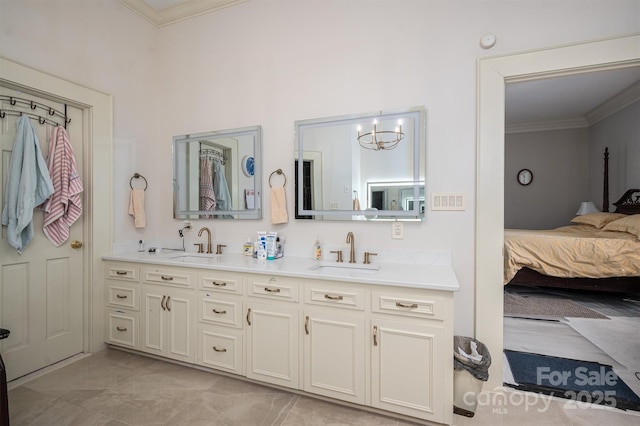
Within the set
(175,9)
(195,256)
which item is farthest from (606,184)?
(175,9)

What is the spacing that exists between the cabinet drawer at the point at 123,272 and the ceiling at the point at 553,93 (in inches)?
94.9

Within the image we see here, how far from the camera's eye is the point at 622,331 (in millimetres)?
2945

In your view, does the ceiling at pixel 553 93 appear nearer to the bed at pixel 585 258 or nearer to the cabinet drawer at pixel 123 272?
the bed at pixel 585 258

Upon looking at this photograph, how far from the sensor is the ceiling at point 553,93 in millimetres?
2869

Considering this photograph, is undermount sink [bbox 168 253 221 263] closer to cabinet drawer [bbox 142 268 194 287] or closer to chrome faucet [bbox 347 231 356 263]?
cabinet drawer [bbox 142 268 194 287]

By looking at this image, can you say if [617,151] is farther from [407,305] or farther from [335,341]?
[335,341]

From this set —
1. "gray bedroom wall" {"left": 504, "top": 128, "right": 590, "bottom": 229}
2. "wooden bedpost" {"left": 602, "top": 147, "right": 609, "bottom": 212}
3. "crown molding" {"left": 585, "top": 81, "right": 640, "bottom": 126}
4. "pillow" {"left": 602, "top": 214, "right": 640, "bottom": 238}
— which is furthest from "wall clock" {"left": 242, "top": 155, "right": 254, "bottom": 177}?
"wooden bedpost" {"left": 602, "top": 147, "right": 609, "bottom": 212}

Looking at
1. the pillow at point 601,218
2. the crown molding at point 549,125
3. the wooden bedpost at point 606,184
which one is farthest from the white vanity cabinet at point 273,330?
the crown molding at point 549,125

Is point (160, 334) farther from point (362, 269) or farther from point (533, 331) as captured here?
point (533, 331)

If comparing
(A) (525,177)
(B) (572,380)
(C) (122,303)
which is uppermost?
(A) (525,177)

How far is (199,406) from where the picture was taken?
1.86 m

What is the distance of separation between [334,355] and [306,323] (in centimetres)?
25

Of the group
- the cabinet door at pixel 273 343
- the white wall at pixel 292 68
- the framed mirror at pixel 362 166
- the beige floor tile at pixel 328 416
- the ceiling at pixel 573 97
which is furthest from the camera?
the ceiling at pixel 573 97

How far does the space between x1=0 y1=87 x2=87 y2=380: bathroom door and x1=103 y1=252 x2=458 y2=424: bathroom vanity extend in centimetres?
33
